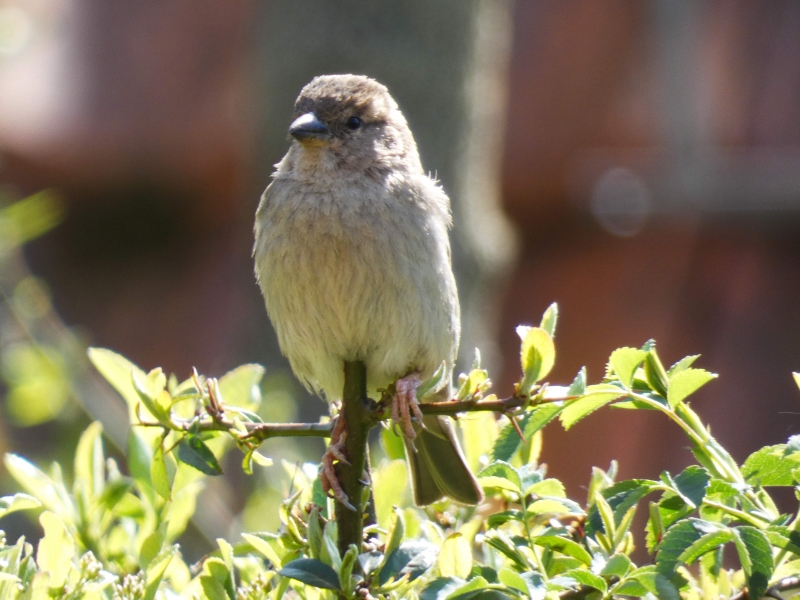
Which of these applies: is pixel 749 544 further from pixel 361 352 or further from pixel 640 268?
pixel 640 268

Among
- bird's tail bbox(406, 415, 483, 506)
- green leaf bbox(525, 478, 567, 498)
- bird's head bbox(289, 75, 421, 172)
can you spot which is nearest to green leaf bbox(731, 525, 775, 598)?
green leaf bbox(525, 478, 567, 498)

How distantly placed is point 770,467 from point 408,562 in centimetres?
45

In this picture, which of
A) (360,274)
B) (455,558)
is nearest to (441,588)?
(455,558)

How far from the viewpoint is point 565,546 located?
1241mm

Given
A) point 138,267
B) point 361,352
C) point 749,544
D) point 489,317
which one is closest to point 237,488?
point 489,317

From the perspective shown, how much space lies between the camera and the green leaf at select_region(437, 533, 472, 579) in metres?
1.22

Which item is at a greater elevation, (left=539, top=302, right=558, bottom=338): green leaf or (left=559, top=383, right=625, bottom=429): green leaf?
(left=539, top=302, right=558, bottom=338): green leaf

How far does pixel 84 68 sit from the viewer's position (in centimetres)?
832

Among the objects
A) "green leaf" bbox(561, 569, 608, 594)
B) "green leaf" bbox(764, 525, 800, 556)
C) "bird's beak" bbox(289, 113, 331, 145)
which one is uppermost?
"bird's beak" bbox(289, 113, 331, 145)

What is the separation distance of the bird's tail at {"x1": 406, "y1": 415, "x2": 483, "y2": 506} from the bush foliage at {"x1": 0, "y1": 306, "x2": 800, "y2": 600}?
0.30 metres

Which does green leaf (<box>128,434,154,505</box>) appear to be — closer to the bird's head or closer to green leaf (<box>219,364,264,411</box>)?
green leaf (<box>219,364,264,411</box>)

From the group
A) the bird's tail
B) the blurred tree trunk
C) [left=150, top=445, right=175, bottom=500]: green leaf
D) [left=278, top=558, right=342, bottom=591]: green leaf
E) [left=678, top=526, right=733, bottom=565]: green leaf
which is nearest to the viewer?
[left=678, top=526, right=733, bottom=565]: green leaf

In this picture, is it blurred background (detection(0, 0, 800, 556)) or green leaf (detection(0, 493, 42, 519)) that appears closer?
green leaf (detection(0, 493, 42, 519))

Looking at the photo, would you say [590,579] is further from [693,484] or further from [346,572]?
[346,572]
